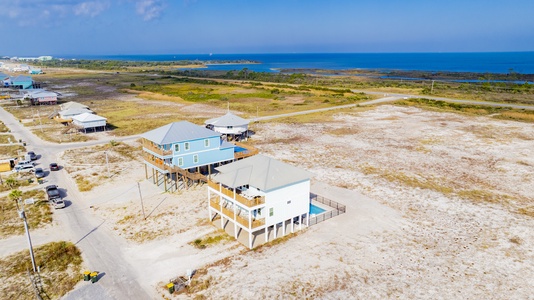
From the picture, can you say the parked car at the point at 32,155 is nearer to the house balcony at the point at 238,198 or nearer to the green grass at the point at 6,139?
the green grass at the point at 6,139

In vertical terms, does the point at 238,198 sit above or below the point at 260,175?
below

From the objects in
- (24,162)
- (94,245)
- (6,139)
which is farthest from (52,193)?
(6,139)

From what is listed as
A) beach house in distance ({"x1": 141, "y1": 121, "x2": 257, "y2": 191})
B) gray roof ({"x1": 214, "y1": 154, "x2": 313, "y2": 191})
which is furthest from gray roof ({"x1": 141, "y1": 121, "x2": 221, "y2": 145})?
gray roof ({"x1": 214, "y1": 154, "x2": 313, "y2": 191})

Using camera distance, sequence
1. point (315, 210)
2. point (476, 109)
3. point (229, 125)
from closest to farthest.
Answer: point (315, 210) → point (229, 125) → point (476, 109)

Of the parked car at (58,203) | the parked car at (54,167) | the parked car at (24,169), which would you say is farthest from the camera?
the parked car at (54,167)

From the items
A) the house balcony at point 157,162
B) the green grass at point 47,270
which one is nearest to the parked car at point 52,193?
the green grass at point 47,270

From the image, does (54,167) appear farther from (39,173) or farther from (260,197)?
(260,197)
